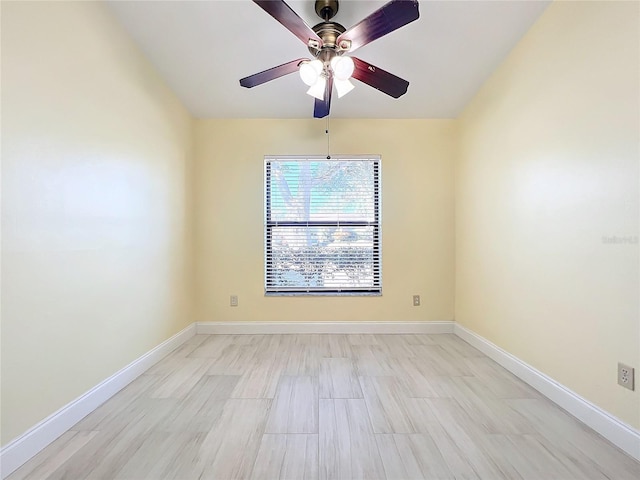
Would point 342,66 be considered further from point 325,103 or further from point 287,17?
point 325,103

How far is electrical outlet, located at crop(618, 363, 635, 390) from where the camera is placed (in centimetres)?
142

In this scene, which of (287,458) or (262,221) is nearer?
(287,458)

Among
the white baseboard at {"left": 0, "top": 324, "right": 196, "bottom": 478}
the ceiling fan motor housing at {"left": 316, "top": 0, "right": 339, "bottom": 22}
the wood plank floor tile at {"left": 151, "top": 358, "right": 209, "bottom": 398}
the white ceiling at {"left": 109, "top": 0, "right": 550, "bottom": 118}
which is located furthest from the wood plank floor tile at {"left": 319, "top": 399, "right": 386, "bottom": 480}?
the white ceiling at {"left": 109, "top": 0, "right": 550, "bottom": 118}

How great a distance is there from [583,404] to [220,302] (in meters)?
3.06

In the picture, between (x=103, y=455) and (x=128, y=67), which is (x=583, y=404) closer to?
(x=103, y=455)

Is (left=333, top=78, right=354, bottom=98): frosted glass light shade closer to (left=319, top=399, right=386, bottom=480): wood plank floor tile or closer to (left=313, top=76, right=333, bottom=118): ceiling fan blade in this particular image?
(left=313, top=76, right=333, bottom=118): ceiling fan blade

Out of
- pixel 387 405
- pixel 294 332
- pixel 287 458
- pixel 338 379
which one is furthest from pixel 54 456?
pixel 294 332

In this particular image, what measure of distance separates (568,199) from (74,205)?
114 inches

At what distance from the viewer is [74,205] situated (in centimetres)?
167

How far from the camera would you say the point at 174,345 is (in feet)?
9.18

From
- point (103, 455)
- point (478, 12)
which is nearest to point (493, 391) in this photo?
point (103, 455)

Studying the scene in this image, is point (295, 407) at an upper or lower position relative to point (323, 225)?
lower

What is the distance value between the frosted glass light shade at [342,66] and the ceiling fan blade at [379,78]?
5.2 inches

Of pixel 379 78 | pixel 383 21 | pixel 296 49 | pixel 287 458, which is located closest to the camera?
pixel 287 458
